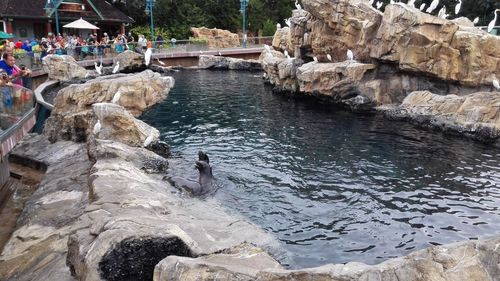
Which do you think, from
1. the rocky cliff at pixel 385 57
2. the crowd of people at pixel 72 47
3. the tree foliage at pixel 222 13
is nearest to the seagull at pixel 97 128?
the rocky cliff at pixel 385 57

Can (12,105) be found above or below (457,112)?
above

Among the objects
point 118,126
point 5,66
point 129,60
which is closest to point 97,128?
point 118,126

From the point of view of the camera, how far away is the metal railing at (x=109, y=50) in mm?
24231

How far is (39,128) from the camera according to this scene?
1486 cm

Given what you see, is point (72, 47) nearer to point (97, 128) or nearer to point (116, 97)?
point (116, 97)

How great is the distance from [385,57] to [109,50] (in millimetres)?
21360

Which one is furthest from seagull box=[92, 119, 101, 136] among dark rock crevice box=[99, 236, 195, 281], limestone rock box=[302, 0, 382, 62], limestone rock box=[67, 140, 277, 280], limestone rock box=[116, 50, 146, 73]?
limestone rock box=[116, 50, 146, 73]

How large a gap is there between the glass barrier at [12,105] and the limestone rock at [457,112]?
14277 mm

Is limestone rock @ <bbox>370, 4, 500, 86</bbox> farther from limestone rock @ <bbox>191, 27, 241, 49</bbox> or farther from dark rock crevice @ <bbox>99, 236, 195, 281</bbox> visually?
limestone rock @ <bbox>191, 27, 241, 49</bbox>

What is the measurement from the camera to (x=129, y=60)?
33594 mm

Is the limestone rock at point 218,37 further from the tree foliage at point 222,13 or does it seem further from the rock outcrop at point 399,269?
the rock outcrop at point 399,269

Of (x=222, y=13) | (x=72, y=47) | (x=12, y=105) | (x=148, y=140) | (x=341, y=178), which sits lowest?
(x=341, y=178)

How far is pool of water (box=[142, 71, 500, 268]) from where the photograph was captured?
874cm

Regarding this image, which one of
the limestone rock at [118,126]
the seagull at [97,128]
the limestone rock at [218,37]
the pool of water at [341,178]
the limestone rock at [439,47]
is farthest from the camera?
the limestone rock at [218,37]
